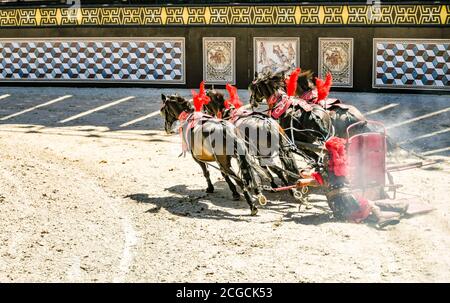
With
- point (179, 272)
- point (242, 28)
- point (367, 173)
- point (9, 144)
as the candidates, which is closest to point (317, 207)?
point (367, 173)

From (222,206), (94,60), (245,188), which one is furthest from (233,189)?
(94,60)

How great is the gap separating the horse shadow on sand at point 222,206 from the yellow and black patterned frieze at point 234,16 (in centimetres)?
852

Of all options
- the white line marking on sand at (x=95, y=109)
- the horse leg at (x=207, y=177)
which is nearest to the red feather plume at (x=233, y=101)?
the horse leg at (x=207, y=177)

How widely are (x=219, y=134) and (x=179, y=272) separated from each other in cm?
318

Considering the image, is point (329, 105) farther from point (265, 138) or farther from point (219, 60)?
point (219, 60)

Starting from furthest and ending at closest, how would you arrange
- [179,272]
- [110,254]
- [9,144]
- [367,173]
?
[9,144] → [367,173] → [110,254] → [179,272]

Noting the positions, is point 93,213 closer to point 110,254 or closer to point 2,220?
point 2,220

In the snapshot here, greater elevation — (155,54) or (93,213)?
(155,54)

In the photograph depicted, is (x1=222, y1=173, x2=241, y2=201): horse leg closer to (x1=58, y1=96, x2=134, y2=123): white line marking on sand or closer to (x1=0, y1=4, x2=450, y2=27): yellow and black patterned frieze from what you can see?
(x1=58, y1=96, x2=134, y2=123): white line marking on sand

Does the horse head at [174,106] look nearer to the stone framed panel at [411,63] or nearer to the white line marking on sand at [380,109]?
the white line marking on sand at [380,109]

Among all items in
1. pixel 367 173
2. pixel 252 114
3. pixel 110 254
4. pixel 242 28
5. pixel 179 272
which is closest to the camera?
pixel 179 272

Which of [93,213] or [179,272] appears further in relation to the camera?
[93,213]

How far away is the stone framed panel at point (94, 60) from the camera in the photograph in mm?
23422

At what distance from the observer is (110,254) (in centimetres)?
1103
